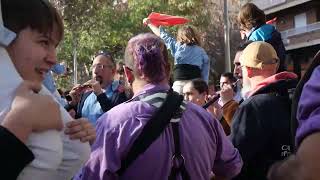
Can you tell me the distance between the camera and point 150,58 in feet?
10.3

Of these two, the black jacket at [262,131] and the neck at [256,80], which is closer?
the black jacket at [262,131]

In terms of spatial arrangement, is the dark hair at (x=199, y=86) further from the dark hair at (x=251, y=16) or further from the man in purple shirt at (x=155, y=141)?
the man in purple shirt at (x=155, y=141)

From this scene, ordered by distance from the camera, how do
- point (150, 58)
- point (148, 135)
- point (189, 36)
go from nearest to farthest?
point (148, 135) < point (150, 58) < point (189, 36)

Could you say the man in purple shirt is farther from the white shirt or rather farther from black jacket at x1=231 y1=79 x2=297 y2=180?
the white shirt

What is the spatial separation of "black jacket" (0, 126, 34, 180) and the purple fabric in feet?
2.23

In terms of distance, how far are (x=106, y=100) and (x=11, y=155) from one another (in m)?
3.56

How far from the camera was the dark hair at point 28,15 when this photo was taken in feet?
5.30

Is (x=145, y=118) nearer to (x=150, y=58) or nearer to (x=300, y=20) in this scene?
(x=150, y=58)

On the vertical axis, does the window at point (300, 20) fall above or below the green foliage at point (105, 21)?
below

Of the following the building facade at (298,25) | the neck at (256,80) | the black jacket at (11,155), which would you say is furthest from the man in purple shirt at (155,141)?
the building facade at (298,25)

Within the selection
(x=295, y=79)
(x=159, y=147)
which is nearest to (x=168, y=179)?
(x=159, y=147)

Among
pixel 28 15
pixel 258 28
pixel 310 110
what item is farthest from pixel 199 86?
pixel 310 110

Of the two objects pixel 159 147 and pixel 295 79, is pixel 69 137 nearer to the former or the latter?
pixel 159 147

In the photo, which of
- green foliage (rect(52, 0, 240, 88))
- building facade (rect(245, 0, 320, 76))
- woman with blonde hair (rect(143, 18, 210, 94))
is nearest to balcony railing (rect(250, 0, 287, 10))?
building facade (rect(245, 0, 320, 76))
